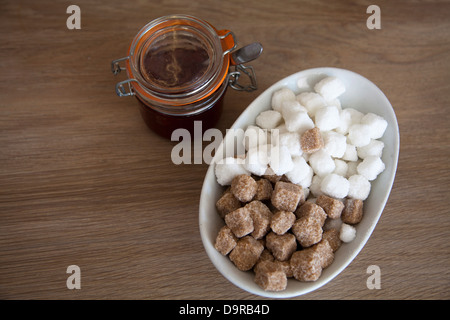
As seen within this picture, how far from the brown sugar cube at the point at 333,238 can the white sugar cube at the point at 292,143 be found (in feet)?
0.66

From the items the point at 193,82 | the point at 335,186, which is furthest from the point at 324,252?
the point at 193,82

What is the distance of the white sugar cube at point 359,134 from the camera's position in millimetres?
1099

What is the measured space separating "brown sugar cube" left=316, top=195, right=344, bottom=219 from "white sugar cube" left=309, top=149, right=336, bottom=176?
7 cm

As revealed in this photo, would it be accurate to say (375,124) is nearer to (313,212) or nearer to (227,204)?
(313,212)

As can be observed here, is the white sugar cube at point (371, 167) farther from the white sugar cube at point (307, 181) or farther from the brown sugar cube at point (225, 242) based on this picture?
the brown sugar cube at point (225, 242)

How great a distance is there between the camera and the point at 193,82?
42.6 inches

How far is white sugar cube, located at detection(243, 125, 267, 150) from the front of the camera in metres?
1.10

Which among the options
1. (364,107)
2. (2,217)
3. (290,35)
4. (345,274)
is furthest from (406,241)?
(2,217)

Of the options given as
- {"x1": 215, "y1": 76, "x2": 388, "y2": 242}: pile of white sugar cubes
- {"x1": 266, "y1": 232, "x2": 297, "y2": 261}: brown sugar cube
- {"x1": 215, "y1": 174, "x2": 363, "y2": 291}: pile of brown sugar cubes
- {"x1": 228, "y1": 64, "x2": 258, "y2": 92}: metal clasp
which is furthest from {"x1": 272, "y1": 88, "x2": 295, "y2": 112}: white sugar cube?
{"x1": 266, "y1": 232, "x2": 297, "y2": 261}: brown sugar cube

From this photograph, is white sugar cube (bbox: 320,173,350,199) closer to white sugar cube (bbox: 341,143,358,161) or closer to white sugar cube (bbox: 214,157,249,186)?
white sugar cube (bbox: 341,143,358,161)

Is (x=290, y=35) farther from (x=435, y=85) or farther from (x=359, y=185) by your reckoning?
(x=359, y=185)

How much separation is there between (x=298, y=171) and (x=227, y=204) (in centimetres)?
19

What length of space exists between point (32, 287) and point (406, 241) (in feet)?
3.30

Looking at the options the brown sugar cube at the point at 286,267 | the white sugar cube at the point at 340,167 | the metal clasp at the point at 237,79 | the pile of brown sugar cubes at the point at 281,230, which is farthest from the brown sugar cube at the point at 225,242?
the metal clasp at the point at 237,79
